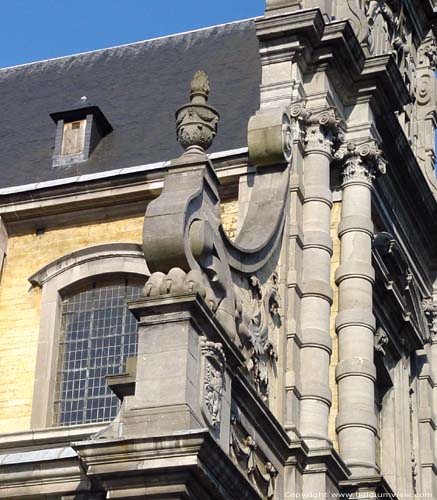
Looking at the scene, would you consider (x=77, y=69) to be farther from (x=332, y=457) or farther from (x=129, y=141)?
(x=332, y=457)

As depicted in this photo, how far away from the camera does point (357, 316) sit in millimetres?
19250

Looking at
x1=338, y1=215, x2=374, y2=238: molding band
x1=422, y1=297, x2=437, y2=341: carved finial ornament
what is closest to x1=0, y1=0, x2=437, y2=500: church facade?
x1=338, y1=215, x2=374, y2=238: molding band

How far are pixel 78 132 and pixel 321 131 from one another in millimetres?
4157

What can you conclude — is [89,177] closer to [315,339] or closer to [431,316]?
[315,339]

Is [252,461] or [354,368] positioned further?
[354,368]

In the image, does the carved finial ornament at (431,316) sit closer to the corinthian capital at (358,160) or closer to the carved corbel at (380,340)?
the carved corbel at (380,340)

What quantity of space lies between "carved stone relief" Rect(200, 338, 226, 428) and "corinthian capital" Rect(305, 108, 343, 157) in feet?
17.5

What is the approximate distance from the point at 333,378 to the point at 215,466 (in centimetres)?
529

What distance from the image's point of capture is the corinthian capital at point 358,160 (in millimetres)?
20188

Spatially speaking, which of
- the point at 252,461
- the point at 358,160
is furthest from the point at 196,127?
the point at 358,160

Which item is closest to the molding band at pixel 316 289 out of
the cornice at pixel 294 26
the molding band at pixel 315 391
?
the molding band at pixel 315 391

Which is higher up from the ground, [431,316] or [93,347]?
[431,316]

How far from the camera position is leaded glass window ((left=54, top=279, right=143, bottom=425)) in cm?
1984

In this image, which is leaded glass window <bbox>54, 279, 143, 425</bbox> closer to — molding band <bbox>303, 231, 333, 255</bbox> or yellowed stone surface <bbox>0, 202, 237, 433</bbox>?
yellowed stone surface <bbox>0, 202, 237, 433</bbox>
